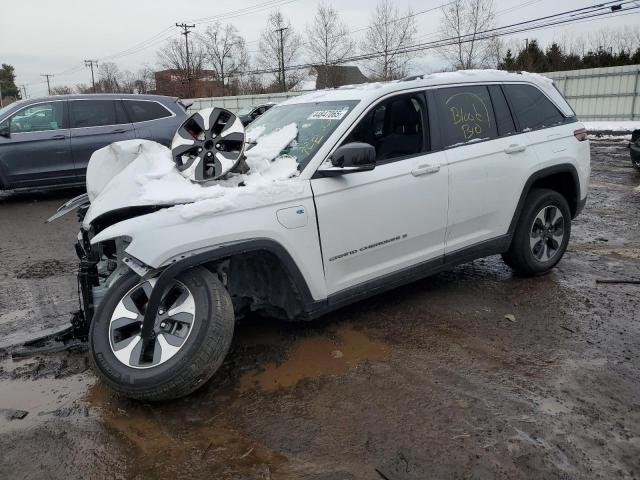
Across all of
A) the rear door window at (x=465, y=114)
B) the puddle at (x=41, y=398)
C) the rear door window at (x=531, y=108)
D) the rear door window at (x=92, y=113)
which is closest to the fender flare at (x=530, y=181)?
the rear door window at (x=531, y=108)

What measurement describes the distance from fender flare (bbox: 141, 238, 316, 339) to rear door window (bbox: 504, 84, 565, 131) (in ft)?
8.75

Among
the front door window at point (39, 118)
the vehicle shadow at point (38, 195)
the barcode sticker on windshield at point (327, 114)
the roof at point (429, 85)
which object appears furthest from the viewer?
the vehicle shadow at point (38, 195)

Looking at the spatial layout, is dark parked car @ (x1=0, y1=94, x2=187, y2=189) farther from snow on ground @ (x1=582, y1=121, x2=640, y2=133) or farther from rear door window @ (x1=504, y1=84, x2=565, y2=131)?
snow on ground @ (x1=582, y1=121, x2=640, y2=133)

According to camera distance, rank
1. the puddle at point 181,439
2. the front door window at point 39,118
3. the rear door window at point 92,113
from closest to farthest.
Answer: the puddle at point 181,439 < the front door window at point 39,118 < the rear door window at point 92,113

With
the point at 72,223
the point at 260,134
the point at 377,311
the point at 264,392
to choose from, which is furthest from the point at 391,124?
the point at 72,223

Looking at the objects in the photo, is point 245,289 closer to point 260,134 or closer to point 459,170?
point 260,134

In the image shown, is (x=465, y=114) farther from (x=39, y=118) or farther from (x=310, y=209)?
(x=39, y=118)


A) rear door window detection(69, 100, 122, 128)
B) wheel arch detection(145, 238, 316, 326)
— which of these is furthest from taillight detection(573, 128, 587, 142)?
rear door window detection(69, 100, 122, 128)

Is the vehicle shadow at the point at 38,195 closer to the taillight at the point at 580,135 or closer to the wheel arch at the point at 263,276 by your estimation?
the wheel arch at the point at 263,276

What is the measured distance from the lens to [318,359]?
3.56 m

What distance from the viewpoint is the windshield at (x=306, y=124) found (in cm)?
370

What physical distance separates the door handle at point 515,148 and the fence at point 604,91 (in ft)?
63.5

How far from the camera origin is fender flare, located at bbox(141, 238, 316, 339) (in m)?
2.93

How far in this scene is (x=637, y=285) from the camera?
475cm
